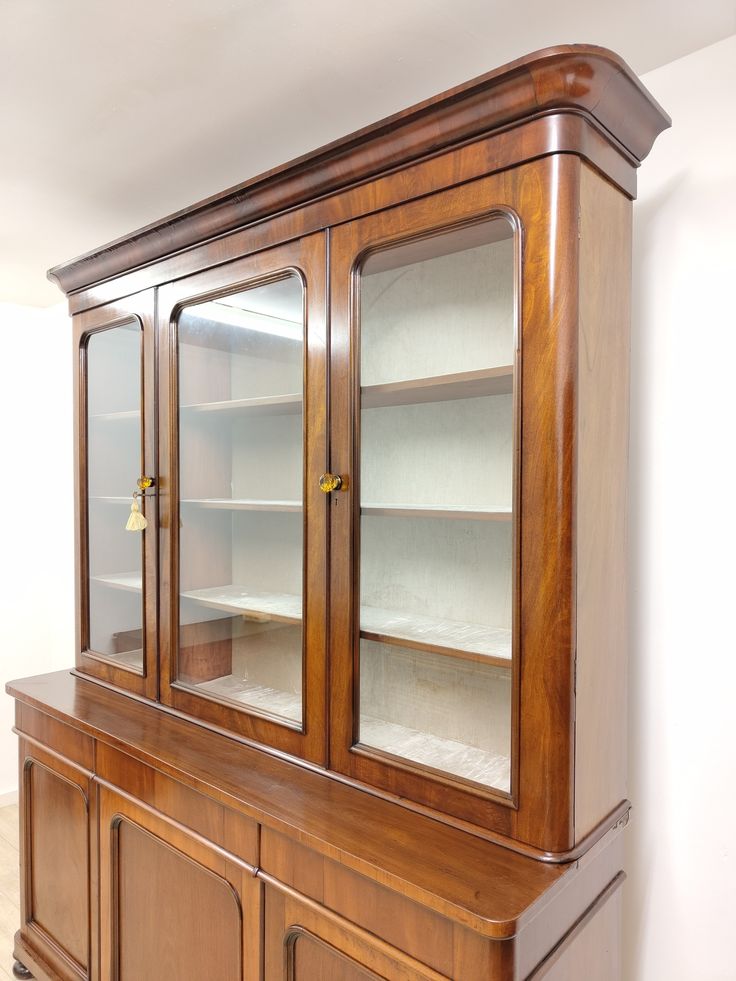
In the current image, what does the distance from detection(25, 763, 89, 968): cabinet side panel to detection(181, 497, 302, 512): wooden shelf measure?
86 cm

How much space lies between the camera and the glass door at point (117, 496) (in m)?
1.90

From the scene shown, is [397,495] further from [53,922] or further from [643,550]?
[53,922]

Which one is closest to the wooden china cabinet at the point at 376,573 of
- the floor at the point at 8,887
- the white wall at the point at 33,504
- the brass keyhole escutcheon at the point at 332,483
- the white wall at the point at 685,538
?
the brass keyhole escutcheon at the point at 332,483

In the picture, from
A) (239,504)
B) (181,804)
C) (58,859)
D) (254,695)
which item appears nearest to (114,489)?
(239,504)

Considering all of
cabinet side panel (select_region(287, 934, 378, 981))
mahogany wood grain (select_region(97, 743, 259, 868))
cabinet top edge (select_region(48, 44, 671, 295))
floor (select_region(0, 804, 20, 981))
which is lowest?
floor (select_region(0, 804, 20, 981))

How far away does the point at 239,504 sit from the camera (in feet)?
5.77

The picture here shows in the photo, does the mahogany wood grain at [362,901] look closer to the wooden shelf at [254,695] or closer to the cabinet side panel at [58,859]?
the wooden shelf at [254,695]

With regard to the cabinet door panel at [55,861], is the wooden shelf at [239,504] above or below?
above

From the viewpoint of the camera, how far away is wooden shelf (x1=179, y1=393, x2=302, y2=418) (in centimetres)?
158

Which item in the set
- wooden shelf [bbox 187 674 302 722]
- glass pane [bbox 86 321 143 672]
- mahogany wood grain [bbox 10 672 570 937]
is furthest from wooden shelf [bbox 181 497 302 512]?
mahogany wood grain [bbox 10 672 570 937]

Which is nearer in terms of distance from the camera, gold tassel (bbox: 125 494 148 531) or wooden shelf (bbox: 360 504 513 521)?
wooden shelf (bbox: 360 504 513 521)

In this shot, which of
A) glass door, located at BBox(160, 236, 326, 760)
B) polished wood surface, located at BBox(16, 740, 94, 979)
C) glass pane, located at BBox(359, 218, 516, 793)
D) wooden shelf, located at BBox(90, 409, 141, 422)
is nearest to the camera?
glass pane, located at BBox(359, 218, 516, 793)

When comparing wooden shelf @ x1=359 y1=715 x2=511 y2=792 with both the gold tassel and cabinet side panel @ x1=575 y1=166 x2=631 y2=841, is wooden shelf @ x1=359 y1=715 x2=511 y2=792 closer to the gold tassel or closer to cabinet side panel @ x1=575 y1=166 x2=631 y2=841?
cabinet side panel @ x1=575 y1=166 x2=631 y2=841

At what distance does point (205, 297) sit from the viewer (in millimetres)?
1741
